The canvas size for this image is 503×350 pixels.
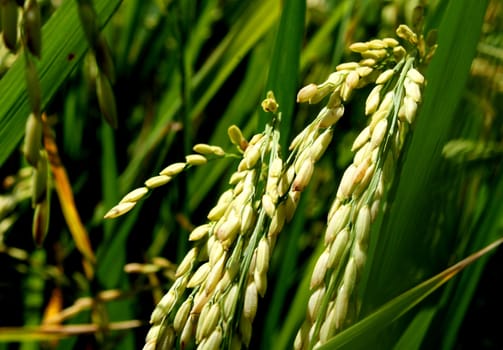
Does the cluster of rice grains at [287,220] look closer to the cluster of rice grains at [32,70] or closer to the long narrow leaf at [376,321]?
the long narrow leaf at [376,321]

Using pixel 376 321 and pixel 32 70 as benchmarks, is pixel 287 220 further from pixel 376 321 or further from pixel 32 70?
pixel 32 70

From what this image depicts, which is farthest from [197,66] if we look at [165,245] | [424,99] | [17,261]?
[424,99]

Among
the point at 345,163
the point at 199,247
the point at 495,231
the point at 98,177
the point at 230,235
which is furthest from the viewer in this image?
the point at 98,177

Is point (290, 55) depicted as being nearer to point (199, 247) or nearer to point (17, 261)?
point (199, 247)

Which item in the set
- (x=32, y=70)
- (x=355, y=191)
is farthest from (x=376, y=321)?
(x=32, y=70)

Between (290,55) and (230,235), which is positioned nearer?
(230,235)

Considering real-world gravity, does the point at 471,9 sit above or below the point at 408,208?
above

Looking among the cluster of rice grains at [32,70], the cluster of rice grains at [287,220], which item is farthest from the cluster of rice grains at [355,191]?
the cluster of rice grains at [32,70]

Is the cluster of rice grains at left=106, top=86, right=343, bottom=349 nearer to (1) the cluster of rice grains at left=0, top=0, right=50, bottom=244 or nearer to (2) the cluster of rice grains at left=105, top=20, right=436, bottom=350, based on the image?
(2) the cluster of rice grains at left=105, top=20, right=436, bottom=350

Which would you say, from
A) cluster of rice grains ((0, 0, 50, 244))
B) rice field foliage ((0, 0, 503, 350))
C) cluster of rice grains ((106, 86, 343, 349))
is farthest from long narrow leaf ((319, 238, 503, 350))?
cluster of rice grains ((0, 0, 50, 244))
